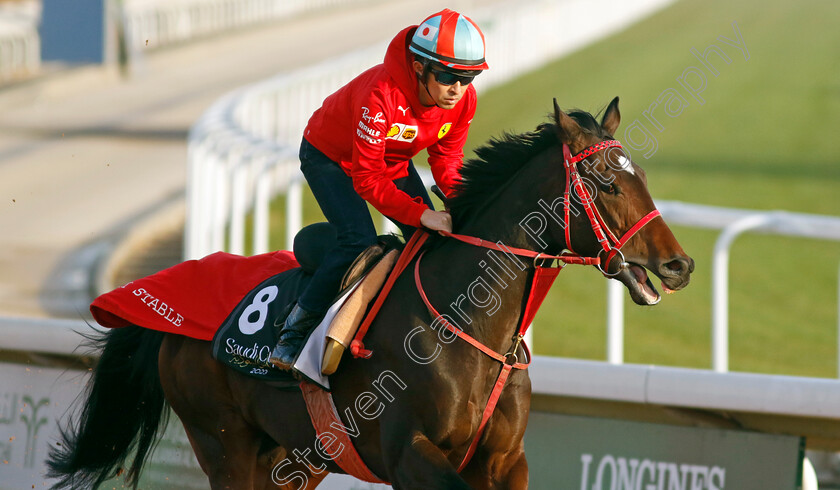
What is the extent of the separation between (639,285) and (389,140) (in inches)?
37.9

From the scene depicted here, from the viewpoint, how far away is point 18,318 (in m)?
5.26

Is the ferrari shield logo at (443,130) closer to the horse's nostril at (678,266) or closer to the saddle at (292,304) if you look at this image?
the saddle at (292,304)

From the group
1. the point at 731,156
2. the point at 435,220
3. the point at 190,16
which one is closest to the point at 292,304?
the point at 435,220

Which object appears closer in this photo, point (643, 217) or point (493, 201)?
point (643, 217)

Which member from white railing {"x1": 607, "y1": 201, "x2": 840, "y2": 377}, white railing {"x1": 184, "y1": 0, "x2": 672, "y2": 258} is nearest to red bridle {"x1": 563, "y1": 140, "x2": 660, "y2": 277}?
white railing {"x1": 607, "y1": 201, "x2": 840, "y2": 377}

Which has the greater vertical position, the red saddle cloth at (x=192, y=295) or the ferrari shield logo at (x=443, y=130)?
the ferrari shield logo at (x=443, y=130)

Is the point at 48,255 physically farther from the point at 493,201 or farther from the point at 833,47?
the point at 833,47

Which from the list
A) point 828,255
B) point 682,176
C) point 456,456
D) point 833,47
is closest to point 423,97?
point 456,456

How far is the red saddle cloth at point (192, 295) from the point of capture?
407 centimetres

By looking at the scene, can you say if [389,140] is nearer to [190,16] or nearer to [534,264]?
[534,264]

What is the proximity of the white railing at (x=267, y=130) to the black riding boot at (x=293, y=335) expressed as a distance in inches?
111

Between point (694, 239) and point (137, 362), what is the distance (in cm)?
838

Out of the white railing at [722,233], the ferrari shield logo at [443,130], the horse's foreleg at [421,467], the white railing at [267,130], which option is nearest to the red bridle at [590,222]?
the ferrari shield logo at [443,130]

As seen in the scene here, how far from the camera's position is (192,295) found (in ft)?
13.5
